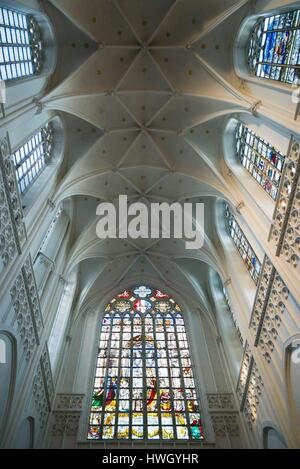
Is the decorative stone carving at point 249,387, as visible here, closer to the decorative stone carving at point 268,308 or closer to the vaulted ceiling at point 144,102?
the decorative stone carving at point 268,308

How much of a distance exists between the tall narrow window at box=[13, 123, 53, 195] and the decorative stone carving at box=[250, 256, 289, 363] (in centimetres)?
879

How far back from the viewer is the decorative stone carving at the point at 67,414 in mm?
13055

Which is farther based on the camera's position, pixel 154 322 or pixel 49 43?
pixel 154 322

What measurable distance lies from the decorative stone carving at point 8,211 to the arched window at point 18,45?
2.45 m

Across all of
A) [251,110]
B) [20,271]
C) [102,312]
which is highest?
[102,312]

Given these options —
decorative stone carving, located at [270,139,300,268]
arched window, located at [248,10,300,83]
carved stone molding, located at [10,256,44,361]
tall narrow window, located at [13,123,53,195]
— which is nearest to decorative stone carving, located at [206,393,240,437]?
decorative stone carving, located at [270,139,300,268]

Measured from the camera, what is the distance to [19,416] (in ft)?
32.9

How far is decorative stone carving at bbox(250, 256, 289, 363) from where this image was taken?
1036 cm

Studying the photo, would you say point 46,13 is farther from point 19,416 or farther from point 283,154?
point 19,416

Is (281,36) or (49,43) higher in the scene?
(49,43)

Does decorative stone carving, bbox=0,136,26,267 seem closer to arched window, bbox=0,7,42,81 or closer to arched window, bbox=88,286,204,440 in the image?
arched window, bbox=0,7,42,81

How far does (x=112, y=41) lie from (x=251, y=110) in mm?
7297

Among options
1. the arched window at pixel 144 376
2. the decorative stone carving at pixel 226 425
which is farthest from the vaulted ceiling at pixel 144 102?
the decorative stone carving at pixel 226 425
